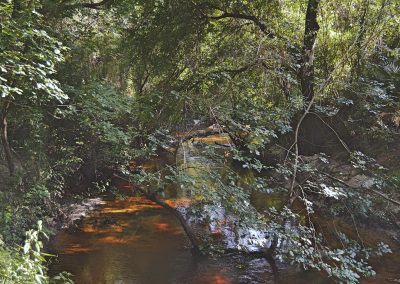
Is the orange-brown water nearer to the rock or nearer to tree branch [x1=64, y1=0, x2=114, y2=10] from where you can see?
the rock

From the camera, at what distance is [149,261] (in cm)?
769

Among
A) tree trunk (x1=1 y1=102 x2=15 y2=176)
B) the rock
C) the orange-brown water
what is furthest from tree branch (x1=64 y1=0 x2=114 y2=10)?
the rock

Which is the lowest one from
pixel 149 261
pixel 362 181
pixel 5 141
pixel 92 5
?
pixel 149 261

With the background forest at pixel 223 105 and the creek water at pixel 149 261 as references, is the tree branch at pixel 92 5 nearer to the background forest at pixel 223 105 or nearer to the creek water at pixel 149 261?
the background forest at pixel 223 105

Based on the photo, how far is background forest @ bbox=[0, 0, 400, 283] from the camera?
6629 millimetres

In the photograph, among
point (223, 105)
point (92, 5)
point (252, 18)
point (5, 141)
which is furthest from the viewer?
point (252, 18)

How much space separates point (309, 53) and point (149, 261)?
5.17 m

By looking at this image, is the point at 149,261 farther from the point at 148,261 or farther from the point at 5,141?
the point at 5,141

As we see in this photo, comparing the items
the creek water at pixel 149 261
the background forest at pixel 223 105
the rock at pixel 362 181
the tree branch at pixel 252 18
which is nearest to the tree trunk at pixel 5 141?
the background forest at pixel 223 105

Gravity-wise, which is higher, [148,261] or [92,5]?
[92,5]

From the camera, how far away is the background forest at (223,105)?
261 inches

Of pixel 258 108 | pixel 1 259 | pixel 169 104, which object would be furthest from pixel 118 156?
pixel 1 259

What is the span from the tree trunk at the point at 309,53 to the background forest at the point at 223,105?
0.03 metres

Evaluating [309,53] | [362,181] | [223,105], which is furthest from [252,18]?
[362,181]
